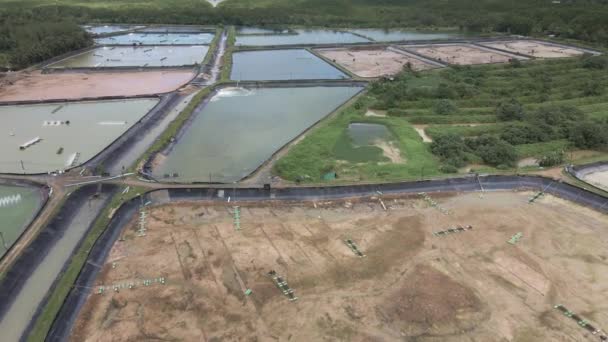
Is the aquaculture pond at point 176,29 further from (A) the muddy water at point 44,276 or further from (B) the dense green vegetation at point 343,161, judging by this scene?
(A) the muddy water at point 44,276

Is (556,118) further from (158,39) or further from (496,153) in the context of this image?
(158,39)

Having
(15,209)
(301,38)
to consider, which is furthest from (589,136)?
(301,38)

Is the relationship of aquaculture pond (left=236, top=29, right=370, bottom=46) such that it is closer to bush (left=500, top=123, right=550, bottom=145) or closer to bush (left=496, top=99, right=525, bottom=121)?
bush (left=496, top=99, right=525, bottom=121)

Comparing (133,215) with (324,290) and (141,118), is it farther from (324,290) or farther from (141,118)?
(141,118)

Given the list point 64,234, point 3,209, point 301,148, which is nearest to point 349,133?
point 301,148

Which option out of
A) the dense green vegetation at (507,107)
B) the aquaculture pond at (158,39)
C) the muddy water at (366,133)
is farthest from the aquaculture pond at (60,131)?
the aquaculture pond at (158,39)
